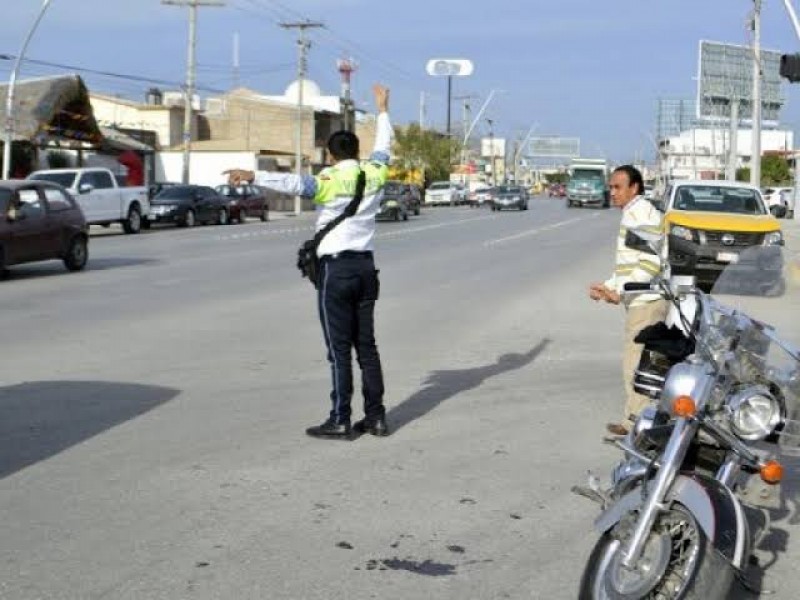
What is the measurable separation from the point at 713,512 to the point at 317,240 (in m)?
3.80

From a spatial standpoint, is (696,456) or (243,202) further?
(243,202)

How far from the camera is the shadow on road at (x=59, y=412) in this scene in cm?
738

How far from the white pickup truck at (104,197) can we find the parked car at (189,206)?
2.48m

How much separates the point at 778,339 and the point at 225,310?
433 inches

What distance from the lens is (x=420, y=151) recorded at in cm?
9675

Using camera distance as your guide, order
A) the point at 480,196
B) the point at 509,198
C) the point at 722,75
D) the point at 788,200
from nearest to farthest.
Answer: the point at 788,200 → the point at 509,198 → the point at 480,196 → the point at 722,75

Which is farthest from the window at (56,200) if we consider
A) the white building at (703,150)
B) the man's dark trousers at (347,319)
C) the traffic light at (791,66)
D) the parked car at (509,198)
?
the white building at (703,150)

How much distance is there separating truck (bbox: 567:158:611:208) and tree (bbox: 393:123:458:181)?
2175cm

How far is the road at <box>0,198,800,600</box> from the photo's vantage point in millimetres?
5195

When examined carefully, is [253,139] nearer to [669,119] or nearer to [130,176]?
[130,176]

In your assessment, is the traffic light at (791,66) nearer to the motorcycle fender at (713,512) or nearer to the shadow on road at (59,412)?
the shadow on road at (59,412)

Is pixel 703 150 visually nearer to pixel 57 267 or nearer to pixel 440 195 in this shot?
pixel 440 195

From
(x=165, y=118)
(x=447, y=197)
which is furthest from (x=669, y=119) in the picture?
(x=165, y=118)

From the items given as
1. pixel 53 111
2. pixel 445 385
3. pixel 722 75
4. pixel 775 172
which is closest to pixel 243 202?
pixel 53 111
